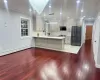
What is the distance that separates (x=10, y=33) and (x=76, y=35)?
5.62m

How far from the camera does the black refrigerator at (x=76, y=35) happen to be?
28.3 ft

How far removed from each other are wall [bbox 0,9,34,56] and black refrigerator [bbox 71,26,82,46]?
4452 millimetres

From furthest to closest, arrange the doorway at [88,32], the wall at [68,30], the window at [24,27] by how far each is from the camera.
→ 1. the doorway at [88,32]
2. the wall at [68,30]
3. the window at [24,27]

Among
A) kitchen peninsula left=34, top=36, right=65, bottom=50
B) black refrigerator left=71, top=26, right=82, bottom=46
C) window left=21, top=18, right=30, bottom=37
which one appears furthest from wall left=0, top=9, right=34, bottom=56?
black refrigerator left=71, top=26, right=82, bottom=46

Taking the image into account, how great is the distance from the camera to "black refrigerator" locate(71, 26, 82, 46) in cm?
862

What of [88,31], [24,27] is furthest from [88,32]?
[24,27]

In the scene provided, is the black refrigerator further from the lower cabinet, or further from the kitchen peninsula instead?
the lower cabinet

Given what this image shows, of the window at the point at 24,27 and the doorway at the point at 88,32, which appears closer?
the window at the point at 24,27

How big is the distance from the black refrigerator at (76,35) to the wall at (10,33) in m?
4.45

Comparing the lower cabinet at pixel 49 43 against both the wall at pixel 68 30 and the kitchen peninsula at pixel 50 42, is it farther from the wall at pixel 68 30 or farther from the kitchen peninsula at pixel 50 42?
the wall at pixel 68 30

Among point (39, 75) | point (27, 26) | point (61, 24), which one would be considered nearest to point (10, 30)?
point (27, 26)

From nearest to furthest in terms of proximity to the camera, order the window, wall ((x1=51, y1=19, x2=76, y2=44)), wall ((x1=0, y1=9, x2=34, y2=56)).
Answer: wall ((x1=0, y1=9, x2=34, y2=56))
the window
wall ((x1=51, y1=19, x2=76, y2=44))

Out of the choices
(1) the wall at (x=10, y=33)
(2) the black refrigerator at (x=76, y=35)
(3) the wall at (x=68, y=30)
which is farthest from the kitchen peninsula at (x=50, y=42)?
(3) the wall at (x=68, y=30)

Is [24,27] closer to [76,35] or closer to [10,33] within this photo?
[10,33]
